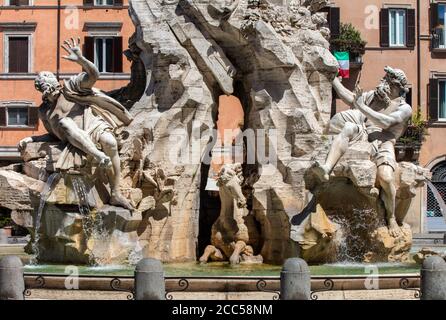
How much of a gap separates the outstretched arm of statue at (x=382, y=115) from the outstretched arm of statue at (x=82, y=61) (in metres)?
4.66

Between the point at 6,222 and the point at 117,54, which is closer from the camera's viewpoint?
the point at 6,222

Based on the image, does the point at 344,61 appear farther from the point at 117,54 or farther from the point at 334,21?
the point at 117,54

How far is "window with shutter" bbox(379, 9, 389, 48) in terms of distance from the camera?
41594 mm

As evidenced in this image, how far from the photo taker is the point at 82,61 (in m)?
16.9

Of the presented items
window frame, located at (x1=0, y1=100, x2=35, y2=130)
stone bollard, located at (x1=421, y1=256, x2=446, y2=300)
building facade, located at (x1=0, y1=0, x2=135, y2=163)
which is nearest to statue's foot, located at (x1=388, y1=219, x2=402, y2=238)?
stone bollard, located at (x1=421, y1=256, x2=446, y2=300)

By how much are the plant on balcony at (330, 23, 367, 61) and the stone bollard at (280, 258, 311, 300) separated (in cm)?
2887

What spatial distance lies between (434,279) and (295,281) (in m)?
1.75

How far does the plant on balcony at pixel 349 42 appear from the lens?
40334 mm

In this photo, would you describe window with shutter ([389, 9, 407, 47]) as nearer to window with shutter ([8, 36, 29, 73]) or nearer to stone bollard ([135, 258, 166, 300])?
window with shutter ([8, 36, 29, 73])

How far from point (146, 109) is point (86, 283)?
5.63 meters

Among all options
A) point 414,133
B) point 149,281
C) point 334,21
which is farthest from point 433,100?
point 149,281

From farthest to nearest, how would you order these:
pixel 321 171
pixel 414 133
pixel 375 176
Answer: pixel 414 133 < pixel 375 176 < pixel 321 171
